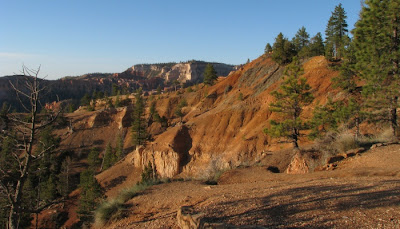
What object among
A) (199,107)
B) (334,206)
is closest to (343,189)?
(334,206)

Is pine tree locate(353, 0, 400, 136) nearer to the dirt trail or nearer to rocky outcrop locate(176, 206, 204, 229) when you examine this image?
the dirt trail

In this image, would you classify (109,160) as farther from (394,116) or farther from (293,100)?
(394,116)

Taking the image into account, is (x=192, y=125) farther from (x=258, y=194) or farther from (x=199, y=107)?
(x=258, y=194)

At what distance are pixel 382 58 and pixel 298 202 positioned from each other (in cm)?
1612

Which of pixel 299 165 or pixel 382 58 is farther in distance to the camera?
pixel 382 58

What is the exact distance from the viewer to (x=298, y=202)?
7.27 meters

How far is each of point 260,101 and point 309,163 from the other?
30.5 meters

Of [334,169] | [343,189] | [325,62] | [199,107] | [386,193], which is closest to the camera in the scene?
[386,193]

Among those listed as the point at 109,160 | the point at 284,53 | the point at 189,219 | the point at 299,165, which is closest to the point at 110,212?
the point at 189,219

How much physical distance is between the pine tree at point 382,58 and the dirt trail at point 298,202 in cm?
675

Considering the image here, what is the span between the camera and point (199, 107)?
62375 mm

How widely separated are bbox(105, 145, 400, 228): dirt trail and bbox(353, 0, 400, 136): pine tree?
675cm

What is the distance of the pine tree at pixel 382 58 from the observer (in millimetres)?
17641

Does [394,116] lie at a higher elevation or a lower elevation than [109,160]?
higher
